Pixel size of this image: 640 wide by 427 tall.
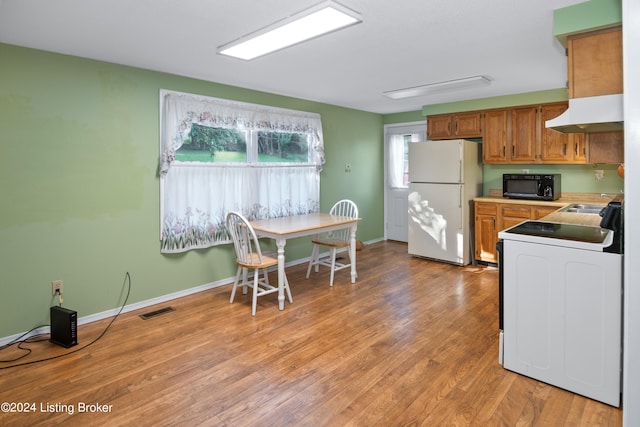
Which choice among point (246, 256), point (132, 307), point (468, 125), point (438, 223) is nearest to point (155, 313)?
point (132, 307)

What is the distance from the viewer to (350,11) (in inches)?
91.3

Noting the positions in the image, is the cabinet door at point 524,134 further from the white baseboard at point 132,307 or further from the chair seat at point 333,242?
the white baseboard at point 132,307

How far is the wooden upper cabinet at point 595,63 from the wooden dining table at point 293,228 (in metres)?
2.36

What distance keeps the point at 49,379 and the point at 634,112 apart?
3.35 meters

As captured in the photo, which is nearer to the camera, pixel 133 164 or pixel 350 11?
pixel 350 11

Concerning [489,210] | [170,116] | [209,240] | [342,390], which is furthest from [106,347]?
[489,210]

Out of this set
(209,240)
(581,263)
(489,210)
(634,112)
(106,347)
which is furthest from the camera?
(489,210)

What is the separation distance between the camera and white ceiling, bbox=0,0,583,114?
7.54ft

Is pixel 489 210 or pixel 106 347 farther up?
pixel 489 210

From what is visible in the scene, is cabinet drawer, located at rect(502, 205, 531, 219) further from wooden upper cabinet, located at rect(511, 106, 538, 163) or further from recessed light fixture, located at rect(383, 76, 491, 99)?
recessed light fixture, located at rect(383, 76, 491, 99)

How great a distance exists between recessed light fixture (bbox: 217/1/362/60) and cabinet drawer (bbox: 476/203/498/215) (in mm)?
3337

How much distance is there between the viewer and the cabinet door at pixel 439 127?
220 inches

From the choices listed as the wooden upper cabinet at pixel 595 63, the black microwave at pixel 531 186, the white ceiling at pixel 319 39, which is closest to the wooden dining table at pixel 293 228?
the white ceiling at pixel 319 39

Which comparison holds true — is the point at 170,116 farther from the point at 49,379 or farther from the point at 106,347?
the point at 49,379
